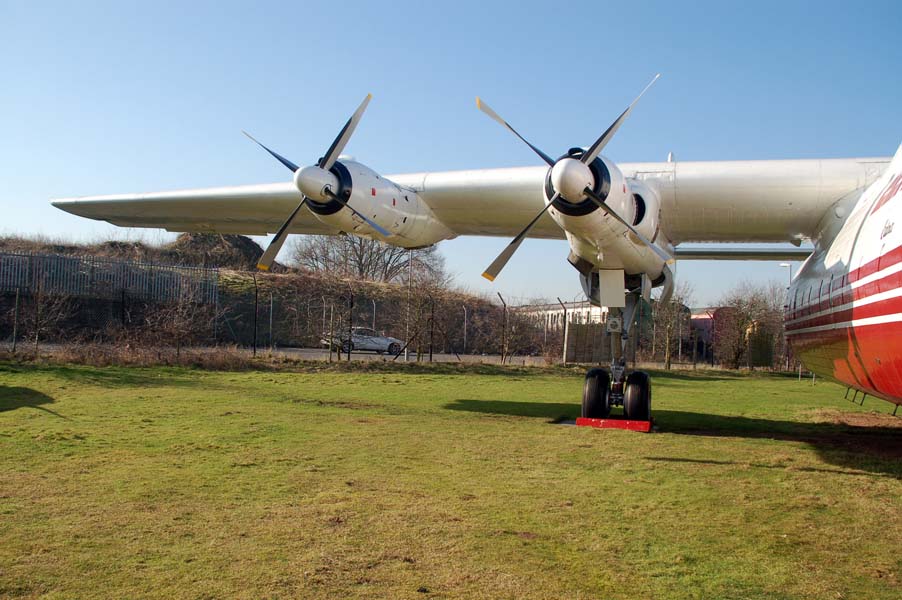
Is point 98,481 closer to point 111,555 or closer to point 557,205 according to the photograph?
point 111,555

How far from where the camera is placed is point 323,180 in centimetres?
1112

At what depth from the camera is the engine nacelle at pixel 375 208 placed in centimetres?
1153

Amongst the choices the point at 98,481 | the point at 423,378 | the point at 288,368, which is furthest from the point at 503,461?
the point at 288,368

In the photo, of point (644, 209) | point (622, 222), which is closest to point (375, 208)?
point (622, 222)

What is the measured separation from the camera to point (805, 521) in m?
5.70

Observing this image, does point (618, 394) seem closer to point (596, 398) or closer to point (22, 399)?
point (596, 398)

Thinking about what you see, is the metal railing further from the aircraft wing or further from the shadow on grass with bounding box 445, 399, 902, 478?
the shadow on grass with bounding box 445, 399, 902, 478

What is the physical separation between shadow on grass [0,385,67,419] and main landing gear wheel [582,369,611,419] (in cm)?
748

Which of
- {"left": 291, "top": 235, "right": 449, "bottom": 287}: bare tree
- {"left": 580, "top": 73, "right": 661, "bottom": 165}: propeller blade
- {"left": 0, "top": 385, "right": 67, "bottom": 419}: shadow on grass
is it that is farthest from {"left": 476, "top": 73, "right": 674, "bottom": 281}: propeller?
{"left": 291, "top": 235, "right": 449, "bottom": 287}: bare tree

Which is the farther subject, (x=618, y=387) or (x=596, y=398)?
(x=618, y=387)

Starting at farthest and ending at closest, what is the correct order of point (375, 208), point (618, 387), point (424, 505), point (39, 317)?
point (39, 317) < point (375, 208) < point (618, 387) < point (424, 505)

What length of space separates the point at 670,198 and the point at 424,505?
304 inches

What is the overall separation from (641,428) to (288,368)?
11.9 m

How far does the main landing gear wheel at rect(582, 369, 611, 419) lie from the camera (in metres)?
11.5
